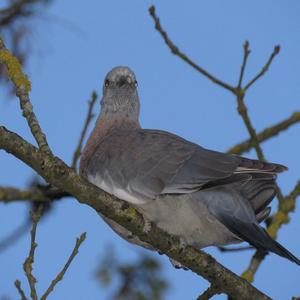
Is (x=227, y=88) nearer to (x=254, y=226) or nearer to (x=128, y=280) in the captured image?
(x=254, y=226)

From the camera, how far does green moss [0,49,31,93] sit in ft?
14.8

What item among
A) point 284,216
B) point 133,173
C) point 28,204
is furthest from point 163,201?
point 28,204

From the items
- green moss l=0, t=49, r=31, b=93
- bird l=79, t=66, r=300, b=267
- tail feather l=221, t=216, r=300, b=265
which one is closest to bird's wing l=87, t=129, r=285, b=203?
bird l=79, t=66, r=300, b=267

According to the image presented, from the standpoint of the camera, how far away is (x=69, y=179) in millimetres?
3822

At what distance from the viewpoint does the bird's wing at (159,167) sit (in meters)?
4.80

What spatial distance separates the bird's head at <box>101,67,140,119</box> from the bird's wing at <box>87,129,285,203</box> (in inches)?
49.9

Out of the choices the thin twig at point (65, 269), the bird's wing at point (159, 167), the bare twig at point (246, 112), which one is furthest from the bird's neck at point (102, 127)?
the thin twig at point (65, 269)

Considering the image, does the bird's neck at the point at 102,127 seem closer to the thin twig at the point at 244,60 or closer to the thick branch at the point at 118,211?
the thin twig at the point at 244,60

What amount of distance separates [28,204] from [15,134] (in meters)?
2.67

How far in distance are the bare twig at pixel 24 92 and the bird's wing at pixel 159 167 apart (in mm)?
960

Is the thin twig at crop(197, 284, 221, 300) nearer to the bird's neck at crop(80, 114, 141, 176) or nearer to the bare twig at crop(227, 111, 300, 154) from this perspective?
the bird's neck at crop(80, 114, 141, 176)

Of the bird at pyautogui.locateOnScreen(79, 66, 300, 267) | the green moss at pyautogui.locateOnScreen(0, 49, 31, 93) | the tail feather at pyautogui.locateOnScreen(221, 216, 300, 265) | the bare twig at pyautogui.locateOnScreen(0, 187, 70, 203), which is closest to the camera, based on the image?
the tail feather at pyautogui.locateOnScreen(221, 216, 300, 265)

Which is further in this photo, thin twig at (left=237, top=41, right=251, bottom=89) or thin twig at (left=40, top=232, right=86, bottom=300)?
thin twig at (left=237, top=41, right=251, bottom=89)

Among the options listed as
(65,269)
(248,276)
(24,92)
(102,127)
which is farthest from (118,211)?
(102,127)
